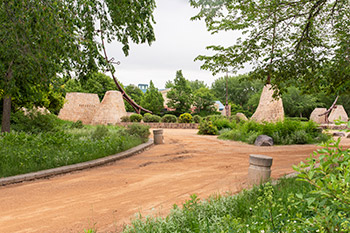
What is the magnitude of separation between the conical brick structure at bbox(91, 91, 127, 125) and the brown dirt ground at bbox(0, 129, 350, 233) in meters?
18.1

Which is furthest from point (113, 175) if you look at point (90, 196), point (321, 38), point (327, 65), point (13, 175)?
point (321, 38)

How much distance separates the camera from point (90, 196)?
4320mm

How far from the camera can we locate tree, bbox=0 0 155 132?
14.5 feet

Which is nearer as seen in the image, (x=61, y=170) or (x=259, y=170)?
(x=259, y=170)

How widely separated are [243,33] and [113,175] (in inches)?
258

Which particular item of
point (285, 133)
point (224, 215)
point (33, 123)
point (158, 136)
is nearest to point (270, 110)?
point (285, 133)

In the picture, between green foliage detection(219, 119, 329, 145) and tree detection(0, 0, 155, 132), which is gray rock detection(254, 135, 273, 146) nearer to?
green foliage detection(219, 119, 329, 145)

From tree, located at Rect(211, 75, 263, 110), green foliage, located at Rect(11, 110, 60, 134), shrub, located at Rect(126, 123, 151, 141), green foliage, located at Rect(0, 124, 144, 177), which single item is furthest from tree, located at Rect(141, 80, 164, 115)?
green foliage, located at Rect(0, 124, 144, 177)

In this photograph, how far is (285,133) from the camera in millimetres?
11664

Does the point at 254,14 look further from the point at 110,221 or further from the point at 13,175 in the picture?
the point at 13,175

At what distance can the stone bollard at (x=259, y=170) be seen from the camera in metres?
4.36

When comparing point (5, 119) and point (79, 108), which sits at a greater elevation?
point (79, 108)

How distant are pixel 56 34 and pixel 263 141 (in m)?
8.80

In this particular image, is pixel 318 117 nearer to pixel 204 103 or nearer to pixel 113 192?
pixel 204 103
